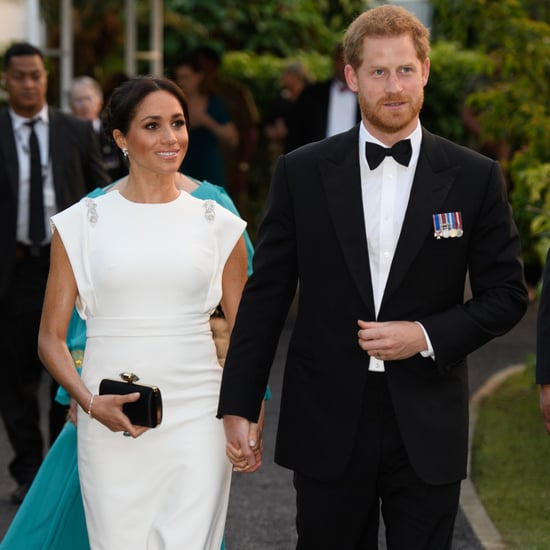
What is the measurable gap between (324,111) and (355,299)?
277 inches

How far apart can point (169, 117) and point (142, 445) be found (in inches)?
47.3

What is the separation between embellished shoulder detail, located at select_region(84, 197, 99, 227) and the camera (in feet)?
16.3

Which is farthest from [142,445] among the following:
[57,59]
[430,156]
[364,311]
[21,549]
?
[57,59]

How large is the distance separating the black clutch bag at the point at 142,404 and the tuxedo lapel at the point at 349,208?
88 centimetres

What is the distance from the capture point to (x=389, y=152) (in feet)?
14.0

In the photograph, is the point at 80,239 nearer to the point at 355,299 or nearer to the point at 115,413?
the point at 115,413

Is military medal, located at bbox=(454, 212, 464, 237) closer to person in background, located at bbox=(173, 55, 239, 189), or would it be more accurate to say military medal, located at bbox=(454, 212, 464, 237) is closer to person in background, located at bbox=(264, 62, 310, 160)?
person in background, located at bbox=(173, 55, 239, 189)

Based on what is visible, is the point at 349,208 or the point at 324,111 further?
the point at 324,111

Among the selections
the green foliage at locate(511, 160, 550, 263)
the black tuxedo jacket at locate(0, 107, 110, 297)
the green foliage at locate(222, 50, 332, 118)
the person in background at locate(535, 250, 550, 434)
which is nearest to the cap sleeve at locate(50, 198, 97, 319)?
the person in background at locate(535, 250, 550, 434)

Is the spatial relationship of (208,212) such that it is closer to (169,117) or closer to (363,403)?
(169,117)

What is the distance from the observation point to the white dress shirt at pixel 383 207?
423 centimetres

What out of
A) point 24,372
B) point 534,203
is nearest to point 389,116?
point 24,372

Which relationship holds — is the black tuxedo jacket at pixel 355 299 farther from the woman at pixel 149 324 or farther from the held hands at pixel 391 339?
the woman at pixel 149 324

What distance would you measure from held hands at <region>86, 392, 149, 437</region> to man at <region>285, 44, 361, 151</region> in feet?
20.3
